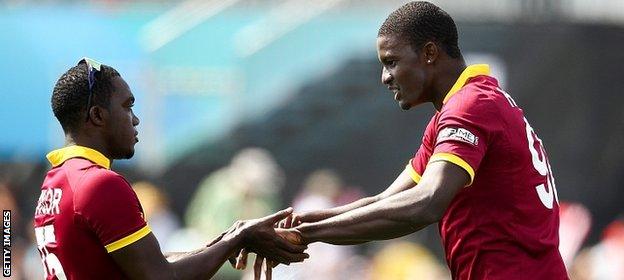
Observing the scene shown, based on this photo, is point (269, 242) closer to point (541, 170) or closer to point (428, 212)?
point (428, 212)

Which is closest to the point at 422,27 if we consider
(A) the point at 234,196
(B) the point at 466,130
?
(B) the point at 466,130

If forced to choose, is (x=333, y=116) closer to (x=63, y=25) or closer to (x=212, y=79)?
(x=212, y=79)

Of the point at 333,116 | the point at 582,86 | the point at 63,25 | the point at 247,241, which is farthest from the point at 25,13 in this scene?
the point at 247,241

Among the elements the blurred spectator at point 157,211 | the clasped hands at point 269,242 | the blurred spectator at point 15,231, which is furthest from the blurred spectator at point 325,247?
the clasped hands at point 269,242

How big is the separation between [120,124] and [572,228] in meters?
9.54

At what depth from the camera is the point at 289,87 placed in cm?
1592

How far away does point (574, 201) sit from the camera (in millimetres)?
15156

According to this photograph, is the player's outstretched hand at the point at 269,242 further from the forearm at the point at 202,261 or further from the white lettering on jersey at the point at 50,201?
the white lettering on jersey at the point at 50,201

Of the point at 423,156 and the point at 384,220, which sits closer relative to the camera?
the point at 384,220

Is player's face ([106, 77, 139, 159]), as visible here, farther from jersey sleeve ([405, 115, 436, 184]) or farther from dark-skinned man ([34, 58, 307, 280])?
jersey sleeve ([405, 115, 436, 184])

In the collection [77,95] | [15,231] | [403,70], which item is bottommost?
[15,231]

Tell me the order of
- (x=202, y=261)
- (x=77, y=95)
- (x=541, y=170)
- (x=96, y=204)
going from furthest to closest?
(x=541, y=170), (x=202, y=261), (x=77, y=95), (x=96, y=204)

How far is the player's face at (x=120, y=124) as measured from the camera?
18.7 feet

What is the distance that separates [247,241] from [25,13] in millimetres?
10211
